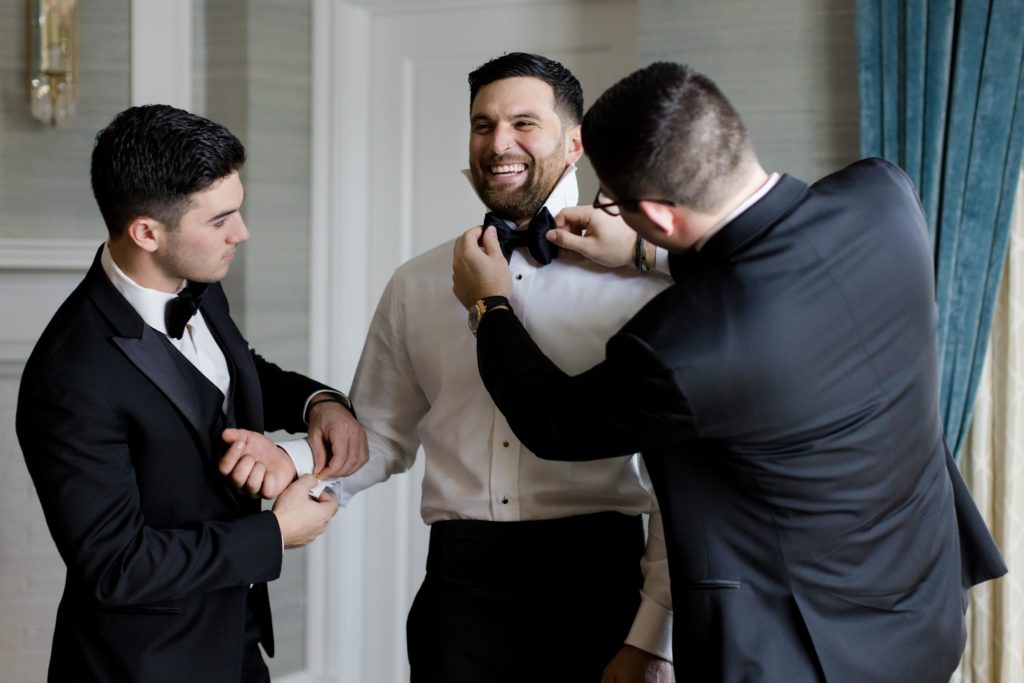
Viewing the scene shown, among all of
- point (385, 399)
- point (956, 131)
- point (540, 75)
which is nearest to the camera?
point (540, 75)

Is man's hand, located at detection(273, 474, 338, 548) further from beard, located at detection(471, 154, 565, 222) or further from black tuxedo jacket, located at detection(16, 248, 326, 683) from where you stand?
beard, located at detection(471, 154, 565, 222)

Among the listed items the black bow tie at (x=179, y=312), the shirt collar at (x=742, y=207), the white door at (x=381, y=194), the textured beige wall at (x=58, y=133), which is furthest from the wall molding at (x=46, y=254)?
the shirt collar at (x=742, y=207)

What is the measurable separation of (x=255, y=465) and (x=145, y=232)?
17.1 inches

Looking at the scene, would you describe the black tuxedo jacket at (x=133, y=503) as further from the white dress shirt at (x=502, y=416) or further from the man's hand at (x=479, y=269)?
the man's hand at (x=479, y=269)

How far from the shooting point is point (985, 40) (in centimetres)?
247

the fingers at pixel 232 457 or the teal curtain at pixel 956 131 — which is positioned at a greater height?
the teal curtain at pixel 956 131

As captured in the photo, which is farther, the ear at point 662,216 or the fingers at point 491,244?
the fingers at point 491,244

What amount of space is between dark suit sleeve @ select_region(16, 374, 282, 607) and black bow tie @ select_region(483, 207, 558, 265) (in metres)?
0.70

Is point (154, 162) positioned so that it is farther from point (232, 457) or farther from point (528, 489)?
point (528, 489)

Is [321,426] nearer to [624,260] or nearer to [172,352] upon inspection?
[172,352]

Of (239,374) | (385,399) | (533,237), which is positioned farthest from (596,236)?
(239,374)

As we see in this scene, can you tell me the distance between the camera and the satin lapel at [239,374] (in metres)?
1.91

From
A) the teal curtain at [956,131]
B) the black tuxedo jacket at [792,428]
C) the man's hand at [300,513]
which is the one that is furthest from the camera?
the teal curtain at [956,131]

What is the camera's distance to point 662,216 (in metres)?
1.44
